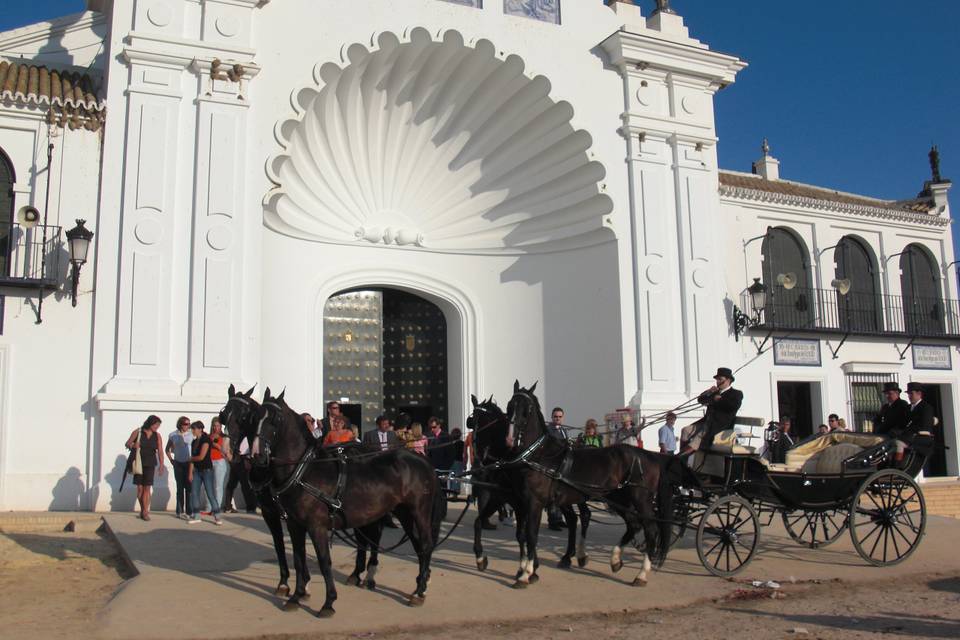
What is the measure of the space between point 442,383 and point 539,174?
4304mm

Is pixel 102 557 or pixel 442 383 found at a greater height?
pixel 442 383

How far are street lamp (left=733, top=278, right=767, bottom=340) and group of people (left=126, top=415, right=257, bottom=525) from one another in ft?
31.1

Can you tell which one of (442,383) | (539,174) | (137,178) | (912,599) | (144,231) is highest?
(539,174)

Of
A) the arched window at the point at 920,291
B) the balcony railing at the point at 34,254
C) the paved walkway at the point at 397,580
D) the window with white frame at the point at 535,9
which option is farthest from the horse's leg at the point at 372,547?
the arched window at the point at 920,291

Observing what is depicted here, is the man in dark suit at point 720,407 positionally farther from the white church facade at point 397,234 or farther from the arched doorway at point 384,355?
the arched doorway at point 384,355

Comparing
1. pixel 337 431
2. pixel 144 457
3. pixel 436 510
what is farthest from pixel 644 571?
pixel 144 457

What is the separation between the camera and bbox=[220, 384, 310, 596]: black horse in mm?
6578

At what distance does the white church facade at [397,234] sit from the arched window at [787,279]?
0.20ft

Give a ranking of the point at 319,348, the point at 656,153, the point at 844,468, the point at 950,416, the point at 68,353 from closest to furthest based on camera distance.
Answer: the point at 844,468
the point at 68,353
the point at 319,348
the point at 656,153
the point at 950,416

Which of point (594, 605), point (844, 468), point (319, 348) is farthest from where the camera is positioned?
point (319, 348)

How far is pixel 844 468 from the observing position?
8734mm

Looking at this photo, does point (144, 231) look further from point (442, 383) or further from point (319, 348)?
point (442, 383)

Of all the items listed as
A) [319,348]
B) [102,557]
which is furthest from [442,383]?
[102,557]

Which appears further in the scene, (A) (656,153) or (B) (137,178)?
(A) (656,153)
